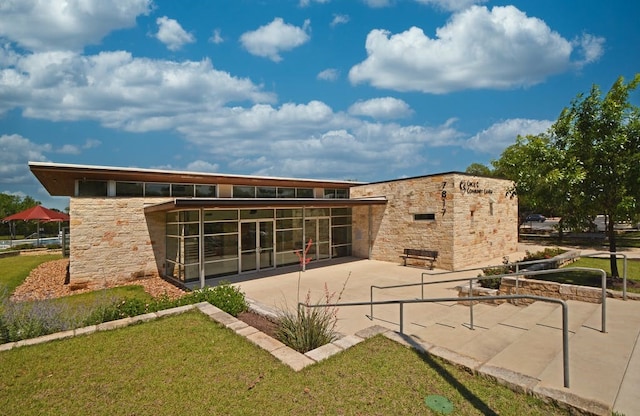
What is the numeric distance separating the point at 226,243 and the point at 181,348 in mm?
7992

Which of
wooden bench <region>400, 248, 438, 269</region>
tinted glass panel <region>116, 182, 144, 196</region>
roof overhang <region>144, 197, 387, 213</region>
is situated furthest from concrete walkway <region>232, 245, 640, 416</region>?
tinted glass panel <region>116, 182, 144, 196</region>

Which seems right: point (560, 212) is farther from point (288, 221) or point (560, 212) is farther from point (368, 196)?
point (288, 221)

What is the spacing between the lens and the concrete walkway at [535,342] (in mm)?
3510

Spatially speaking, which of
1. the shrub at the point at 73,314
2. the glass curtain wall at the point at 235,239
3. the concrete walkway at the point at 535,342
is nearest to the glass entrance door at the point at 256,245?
the glass curtain wall at the point at 235,239

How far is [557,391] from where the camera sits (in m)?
3.38

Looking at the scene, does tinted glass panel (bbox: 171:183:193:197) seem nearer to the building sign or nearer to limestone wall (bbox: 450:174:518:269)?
limestone wall (bbox: 450:174:518:269)

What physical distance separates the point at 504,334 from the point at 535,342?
0.60 metres

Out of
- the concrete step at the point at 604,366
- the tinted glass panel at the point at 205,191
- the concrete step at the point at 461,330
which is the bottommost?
the concrete step at the point at 461,330

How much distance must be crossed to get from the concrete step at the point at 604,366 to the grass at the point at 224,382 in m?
0.58

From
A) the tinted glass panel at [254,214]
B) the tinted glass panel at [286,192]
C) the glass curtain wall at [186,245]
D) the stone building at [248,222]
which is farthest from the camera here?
the tinted glass panel at [286,192]

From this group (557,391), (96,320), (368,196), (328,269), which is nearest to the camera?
(557,391)

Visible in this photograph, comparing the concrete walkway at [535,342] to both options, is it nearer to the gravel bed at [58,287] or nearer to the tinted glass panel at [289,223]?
the gravel bed at [58,287]

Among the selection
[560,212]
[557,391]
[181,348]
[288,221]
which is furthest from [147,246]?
[560,212]

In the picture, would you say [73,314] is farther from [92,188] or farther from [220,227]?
[92,188]
